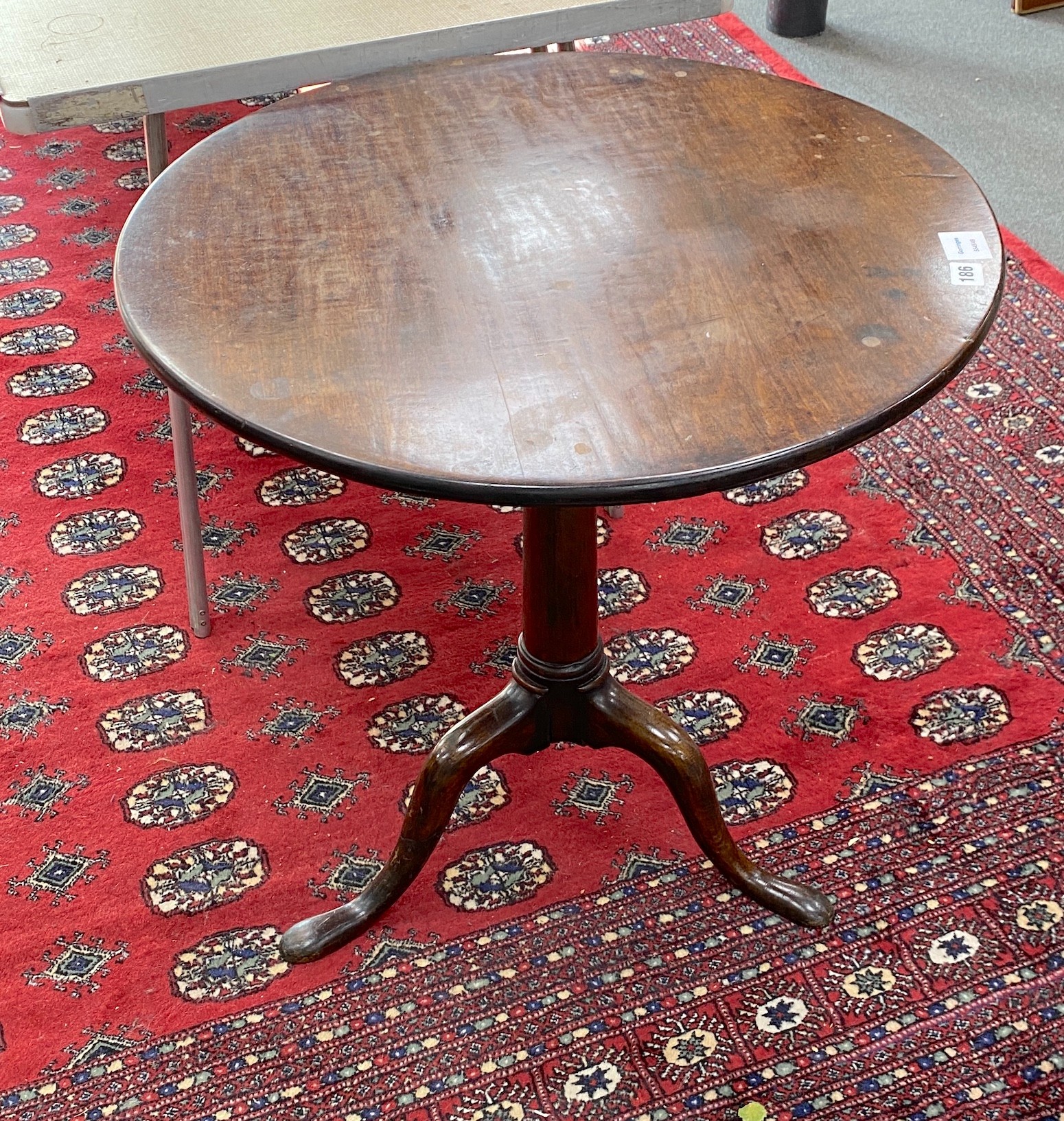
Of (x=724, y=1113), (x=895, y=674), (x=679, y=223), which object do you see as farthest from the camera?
(x=895, y=674)

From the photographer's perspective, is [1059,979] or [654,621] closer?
[1059,979]

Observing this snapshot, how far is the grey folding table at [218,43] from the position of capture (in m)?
1.45

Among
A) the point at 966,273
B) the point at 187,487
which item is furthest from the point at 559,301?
the point at 187,487

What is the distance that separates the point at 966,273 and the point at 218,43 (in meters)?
0.96

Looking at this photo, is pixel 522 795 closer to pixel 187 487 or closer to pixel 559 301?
pixel 187 487

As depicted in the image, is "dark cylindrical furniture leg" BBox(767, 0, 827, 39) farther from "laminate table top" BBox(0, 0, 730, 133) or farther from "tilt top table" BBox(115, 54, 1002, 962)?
"tilt top table" BBox(115, 54, 1002, 962)

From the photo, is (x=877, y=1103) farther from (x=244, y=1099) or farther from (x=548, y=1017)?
(x=244, y=1099)

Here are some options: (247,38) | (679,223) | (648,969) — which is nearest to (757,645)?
(648,969)

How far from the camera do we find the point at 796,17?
3588 mm

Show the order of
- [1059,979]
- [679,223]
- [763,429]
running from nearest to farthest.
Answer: [763,429] → [679,223] → [1059,979]

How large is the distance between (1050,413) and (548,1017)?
1481 millimetres

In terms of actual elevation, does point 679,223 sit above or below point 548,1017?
above

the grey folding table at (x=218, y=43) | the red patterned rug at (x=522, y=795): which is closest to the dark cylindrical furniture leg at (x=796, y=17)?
the red patterned rug at (x=522, y=795)

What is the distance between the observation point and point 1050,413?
2.28 m
